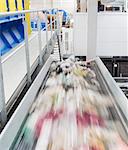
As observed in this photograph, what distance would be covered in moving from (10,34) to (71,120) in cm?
332

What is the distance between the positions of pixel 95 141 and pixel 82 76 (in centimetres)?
159

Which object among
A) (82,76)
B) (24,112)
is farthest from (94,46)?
(24,112)

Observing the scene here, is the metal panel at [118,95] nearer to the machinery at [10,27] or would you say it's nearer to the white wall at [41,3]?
the machinery at [10,27]

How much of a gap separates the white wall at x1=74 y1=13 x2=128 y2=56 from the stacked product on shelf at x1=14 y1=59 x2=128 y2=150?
388cm

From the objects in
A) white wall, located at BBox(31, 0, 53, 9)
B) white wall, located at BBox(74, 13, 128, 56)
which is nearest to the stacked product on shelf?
white wall, located at BBox(74, 13, 128, 56)

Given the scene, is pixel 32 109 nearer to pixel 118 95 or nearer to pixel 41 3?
pixel 118 95

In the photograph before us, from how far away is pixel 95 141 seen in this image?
169 centimetres

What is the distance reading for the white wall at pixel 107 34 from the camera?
6613mm

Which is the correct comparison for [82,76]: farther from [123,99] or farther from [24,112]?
[24,112]

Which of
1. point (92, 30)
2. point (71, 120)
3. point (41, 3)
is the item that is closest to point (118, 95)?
point (71, 120)

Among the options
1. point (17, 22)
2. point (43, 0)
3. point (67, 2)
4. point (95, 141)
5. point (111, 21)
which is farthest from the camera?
point (67, 2)

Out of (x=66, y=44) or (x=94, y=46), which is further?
(x=66, y=44)

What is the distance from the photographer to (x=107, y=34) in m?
6.74

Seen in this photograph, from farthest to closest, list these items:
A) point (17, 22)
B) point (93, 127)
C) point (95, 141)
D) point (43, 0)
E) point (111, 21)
A: point (43, 0), point (111, 21), point (17, 22), point (93, 127), point (95, 141)
